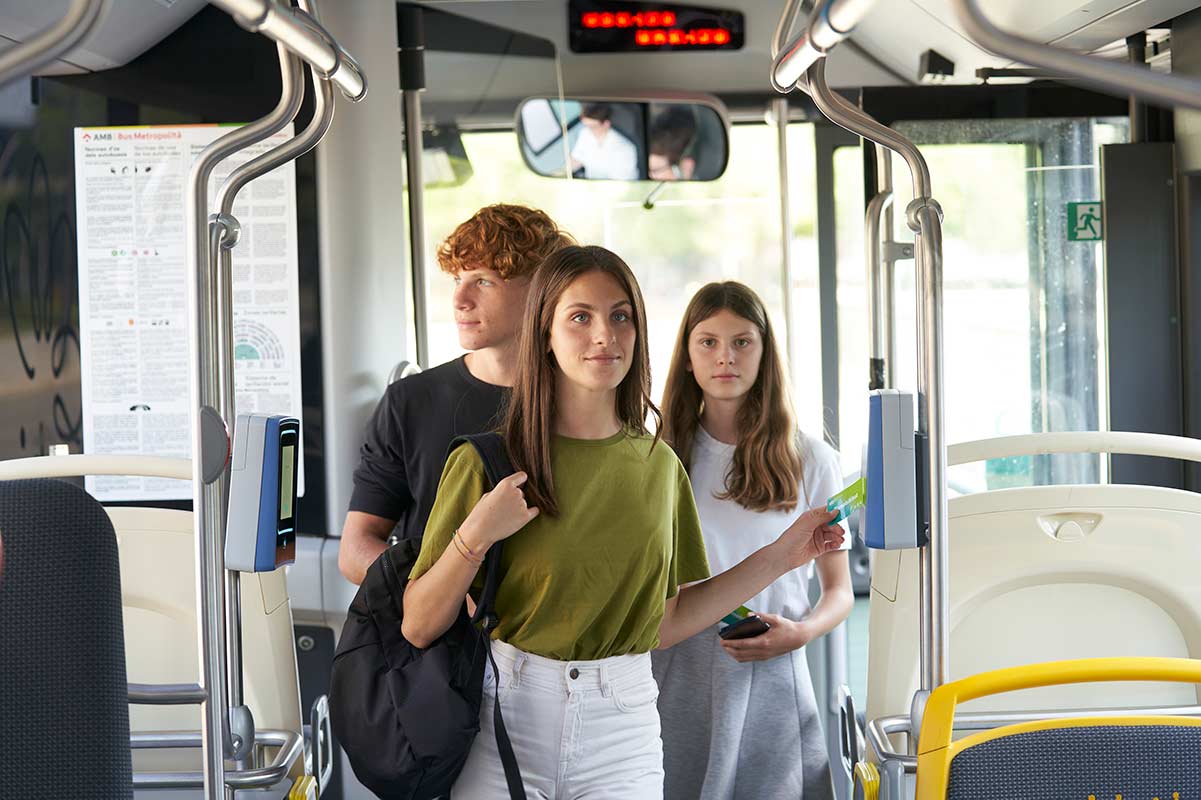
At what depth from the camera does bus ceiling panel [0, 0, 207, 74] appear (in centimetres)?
305

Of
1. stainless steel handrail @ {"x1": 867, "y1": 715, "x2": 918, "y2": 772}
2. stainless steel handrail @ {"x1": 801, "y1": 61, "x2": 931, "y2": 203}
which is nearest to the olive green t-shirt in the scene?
stainless steel handrail @ {"x1": 867, "y1": 715, "x2": 918, "y2": 772}

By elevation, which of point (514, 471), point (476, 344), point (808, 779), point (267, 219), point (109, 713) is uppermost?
point (267, 219)

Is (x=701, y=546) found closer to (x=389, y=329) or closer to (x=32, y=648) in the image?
(x=32, y=648)

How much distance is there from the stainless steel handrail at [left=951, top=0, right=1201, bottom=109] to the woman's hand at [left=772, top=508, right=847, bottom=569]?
901mm

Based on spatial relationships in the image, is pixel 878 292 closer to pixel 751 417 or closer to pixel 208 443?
pixel 751 417

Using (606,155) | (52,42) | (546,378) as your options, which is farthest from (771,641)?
(606,155)

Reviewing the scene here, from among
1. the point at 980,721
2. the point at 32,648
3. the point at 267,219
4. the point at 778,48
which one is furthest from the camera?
the point at 267,219

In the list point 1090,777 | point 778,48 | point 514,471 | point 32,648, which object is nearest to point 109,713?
point 32,648

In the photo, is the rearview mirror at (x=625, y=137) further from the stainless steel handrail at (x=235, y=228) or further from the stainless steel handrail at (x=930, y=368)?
the stainless steel handrail at (x=930, y=368)

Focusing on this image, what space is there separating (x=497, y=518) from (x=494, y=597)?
160mm

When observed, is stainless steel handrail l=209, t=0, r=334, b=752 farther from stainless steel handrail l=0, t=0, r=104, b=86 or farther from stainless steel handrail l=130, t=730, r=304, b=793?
stainless steel handrail l=0, t=0, r=104, b=86

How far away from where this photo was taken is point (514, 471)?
1802 mm

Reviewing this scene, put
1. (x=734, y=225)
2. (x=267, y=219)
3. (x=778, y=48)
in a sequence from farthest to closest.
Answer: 1. (x=734, y=225)
2. (x=267, y=219)
3. (x=778, y=48)

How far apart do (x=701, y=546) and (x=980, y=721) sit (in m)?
0.62
